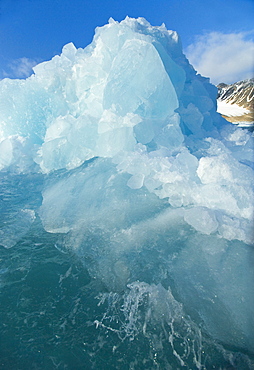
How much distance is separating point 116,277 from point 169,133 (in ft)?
11.7

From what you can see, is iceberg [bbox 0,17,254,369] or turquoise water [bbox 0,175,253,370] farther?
iceberg [bbox 0,17,254,369]

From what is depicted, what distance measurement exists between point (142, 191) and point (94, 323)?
2.39 metres

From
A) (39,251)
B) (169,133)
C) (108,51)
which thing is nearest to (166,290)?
(39,251)

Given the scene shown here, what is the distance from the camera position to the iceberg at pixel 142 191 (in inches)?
90.4

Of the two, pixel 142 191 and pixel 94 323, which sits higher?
pixel 142 191

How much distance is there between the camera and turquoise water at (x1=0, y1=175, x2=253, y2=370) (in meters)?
1.92

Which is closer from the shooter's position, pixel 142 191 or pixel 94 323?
pixel 94 323

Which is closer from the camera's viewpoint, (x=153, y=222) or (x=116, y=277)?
(x=116, y=277)

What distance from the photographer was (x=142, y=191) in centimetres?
409

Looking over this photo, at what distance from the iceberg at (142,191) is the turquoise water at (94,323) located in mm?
20

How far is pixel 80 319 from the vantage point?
7.49 ft

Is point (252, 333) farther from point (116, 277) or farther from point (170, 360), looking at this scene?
point (116, 277)

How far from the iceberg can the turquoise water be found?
0.8 inches

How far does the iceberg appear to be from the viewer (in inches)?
90.4
